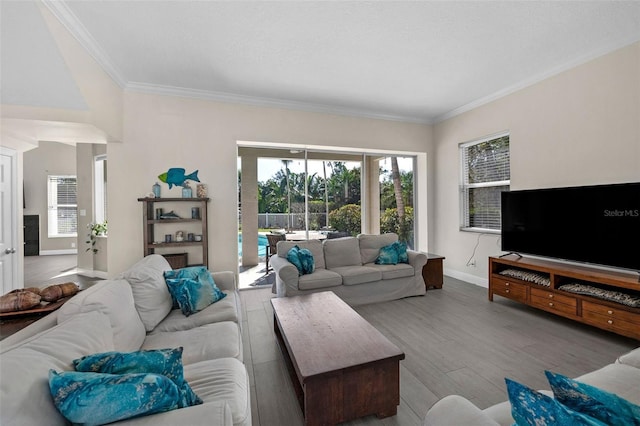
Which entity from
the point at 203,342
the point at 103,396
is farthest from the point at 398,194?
the point at 103,396

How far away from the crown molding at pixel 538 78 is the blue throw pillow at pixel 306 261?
11.9ft

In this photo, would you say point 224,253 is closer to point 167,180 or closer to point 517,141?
point 167,180

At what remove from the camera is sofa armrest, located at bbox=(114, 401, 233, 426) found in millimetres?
962

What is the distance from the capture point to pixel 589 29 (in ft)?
8.91

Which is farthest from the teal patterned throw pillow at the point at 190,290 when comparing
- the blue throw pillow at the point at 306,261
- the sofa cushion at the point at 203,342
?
the blue throw pillow at the point at 306,261

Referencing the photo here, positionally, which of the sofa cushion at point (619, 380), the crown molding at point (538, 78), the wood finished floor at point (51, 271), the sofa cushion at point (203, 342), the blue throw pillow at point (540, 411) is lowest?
the wood finished floor at point (51, 271)

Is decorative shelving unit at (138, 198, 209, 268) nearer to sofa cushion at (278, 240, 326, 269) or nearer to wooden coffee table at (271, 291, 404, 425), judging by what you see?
sofa cushion at (278, 240, 326, 269)

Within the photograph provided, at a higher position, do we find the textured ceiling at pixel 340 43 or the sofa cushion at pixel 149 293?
the textured ceiling at pixel 340 43

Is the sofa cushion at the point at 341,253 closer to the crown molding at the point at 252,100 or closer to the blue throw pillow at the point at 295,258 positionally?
the blue throw pillow at the point at 295,258

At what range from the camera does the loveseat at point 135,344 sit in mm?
901

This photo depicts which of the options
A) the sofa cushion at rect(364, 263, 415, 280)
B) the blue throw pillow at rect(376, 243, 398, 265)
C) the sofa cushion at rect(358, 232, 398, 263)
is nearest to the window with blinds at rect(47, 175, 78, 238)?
the sofa cushion at rect(358, 232, 398, 263)

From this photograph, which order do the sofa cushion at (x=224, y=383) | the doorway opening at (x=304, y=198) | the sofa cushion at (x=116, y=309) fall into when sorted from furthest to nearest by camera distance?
1. the doorway opening at (x=304, y=198)
2. the sofa cushion at (x=116, y=309)
3. the sofa cushion at (x=224, y=383)

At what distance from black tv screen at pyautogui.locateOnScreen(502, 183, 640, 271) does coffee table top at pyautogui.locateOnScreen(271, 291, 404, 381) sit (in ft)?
8.64

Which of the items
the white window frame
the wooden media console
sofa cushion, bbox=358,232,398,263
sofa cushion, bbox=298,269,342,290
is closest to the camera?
the wooden media console
